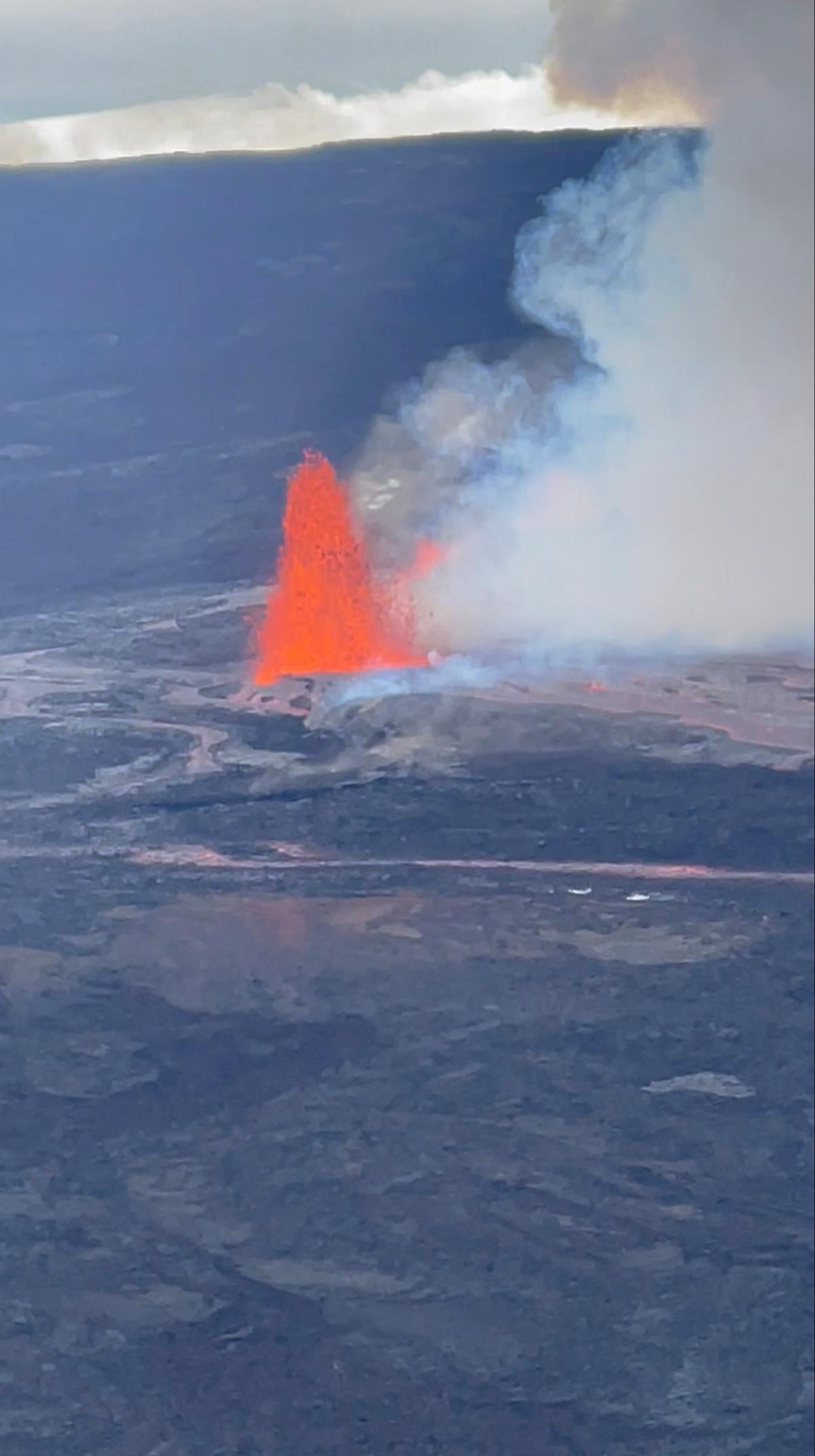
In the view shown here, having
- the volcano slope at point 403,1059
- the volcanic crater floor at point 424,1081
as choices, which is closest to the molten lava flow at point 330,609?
the volcano slope at point 403,1059

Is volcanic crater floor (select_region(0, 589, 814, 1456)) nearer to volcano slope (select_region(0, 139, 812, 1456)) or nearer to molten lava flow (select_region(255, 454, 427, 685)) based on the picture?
volcano slope (select_region(0, 139, 812, 1456))

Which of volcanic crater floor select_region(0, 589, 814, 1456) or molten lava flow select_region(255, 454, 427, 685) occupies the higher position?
molten lava flow select_region(255, 454, 427, 685)

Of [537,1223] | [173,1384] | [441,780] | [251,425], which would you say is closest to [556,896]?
[441,780]

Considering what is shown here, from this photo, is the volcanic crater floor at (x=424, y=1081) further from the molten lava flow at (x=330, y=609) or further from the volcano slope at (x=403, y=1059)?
the molten lava flow at (x=330, y=609)

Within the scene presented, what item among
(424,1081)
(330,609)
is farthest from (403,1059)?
(330,609)

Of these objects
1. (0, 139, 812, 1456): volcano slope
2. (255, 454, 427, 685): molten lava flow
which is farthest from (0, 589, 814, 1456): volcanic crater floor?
(255, 454, 427, 685): molten lava flow

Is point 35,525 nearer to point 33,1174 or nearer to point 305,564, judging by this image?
point 305,564
